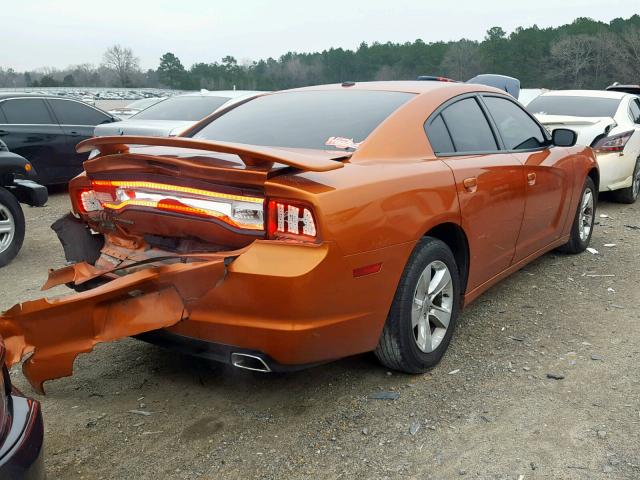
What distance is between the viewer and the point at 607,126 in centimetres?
770

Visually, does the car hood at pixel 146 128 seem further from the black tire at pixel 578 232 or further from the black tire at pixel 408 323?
the black tire at pixel 408 323

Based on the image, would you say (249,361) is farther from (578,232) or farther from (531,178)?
(578,232)

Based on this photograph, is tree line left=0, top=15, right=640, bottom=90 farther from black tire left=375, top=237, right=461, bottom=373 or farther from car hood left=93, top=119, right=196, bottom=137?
black tire left=375, top=237, right=461, bottom=373

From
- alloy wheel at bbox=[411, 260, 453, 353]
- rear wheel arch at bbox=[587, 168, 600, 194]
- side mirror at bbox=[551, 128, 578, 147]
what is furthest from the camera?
rear wheel arch at bbox=[587, 168, 600, 194]

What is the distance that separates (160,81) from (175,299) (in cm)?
5684

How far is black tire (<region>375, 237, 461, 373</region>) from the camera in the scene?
2.93 metres

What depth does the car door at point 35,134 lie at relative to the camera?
8664 mm

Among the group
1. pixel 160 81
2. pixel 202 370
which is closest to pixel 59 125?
pixel 202 370

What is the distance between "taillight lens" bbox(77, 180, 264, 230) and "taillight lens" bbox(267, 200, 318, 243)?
0.18 feet

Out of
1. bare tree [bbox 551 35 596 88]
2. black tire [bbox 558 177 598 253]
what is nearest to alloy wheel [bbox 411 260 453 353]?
black tire [bbox 558 177 598 253]

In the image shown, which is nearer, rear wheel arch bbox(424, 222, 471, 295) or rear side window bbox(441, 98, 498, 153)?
rear wheel arch bbox(424, 222, 471, 295)

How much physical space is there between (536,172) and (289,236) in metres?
2.34

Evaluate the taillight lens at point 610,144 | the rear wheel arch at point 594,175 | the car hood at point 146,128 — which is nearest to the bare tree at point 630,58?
the taillight lens at point 610,144

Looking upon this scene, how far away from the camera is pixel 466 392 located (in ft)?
10.1
